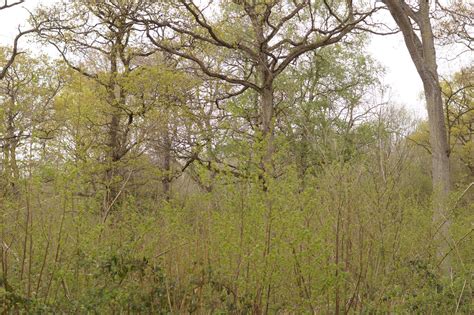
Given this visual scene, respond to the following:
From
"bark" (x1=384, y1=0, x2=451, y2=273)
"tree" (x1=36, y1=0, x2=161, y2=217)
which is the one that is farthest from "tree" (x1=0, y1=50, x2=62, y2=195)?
"bark" (x1=384, y1=0, x2=451, y2=273)

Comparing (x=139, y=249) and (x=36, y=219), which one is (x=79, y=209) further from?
(x=139, y=249)

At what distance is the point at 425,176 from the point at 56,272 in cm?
2604

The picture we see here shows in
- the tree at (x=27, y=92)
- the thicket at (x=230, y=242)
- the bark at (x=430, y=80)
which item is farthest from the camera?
the tree at (x=27, y=92)

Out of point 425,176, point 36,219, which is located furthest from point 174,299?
point 425,176

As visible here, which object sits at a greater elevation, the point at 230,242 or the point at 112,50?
the point at 112,50

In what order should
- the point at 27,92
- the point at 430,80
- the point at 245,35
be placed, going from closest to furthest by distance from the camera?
the point at 430,80 → the point at 245,35 → the point at 27,92

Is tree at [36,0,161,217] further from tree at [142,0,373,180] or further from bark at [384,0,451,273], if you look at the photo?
bark at [384,0,451,273]

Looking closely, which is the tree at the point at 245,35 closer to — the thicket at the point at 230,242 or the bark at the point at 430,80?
the bark at the point at 430,80

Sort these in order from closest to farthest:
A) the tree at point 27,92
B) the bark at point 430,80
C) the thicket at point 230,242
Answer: the thicket at point 230,242, the bark at point 430,80, the tree at point 27,92

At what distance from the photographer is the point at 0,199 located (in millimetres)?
4340

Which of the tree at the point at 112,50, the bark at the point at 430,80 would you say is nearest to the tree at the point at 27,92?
the tree at the point at 112,50

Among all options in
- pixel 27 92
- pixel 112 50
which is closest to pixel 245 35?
pixel 112 50

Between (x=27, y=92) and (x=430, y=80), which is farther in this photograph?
(x=27, y=92)

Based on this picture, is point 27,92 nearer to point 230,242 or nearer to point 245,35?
point 245,35
